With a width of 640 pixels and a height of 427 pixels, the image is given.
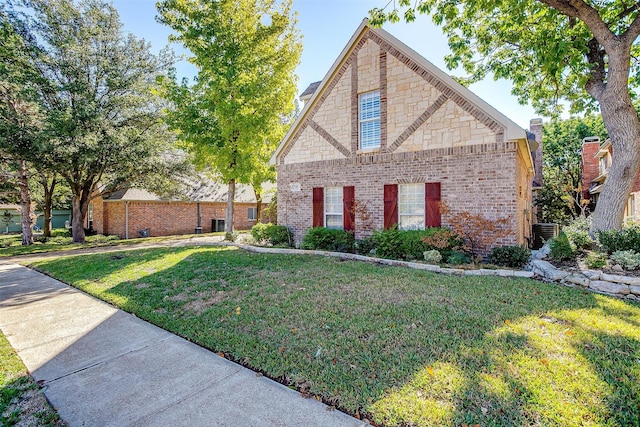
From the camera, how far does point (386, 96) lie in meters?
10.5

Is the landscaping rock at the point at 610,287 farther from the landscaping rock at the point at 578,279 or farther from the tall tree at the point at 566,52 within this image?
the tall tree at the point at 566,52

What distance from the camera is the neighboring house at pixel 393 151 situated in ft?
29.1

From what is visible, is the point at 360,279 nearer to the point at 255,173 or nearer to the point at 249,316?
the point at 249,316

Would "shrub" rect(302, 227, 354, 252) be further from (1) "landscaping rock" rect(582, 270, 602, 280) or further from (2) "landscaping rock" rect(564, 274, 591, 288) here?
(1) "landscaping rock" rect(582, 270, 602, 280)

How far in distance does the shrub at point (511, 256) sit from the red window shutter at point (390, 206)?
304 cm

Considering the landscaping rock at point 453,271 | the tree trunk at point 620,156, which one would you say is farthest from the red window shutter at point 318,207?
the tree trunk at point 620,156

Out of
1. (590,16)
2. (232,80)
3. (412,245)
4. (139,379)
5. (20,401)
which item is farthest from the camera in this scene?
(232,80)

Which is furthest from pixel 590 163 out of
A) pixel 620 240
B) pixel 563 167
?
pixel 620 240

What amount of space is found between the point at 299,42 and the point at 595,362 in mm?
15646

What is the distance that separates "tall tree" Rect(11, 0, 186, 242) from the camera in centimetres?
1439

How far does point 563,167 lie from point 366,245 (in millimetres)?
25619

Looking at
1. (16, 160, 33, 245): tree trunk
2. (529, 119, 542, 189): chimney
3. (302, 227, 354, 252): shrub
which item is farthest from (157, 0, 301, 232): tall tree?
(529, 119, 542, 189): chimney

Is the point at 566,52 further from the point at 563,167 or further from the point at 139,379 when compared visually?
the point at 563,167

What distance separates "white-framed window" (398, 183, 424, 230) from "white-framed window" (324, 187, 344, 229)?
2.29m
